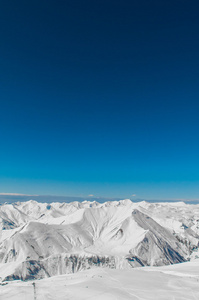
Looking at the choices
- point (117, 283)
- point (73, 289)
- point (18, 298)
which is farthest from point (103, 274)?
point (18, 298)

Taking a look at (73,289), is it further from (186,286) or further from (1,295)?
(186,286)

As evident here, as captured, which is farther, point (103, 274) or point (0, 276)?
point (0, 276)

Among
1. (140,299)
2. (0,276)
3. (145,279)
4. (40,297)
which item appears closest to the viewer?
(140,299)

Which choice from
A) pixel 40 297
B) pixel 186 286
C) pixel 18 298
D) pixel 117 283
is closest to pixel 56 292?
pixel 40 297

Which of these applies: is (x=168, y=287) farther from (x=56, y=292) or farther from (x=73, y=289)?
(x=56, y=292)

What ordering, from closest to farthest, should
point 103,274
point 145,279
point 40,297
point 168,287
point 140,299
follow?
1. point 140,299
2. point 40,297
3. point 168,287
4. point 145,279
5. point 103,274

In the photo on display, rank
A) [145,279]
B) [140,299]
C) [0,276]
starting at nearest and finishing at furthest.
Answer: [140,299], [145,279], [0,276]

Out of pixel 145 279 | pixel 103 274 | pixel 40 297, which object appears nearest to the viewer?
pixel 40 297

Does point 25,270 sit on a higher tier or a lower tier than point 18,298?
lower

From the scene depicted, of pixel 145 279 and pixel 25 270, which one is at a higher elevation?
pixel 145 279
